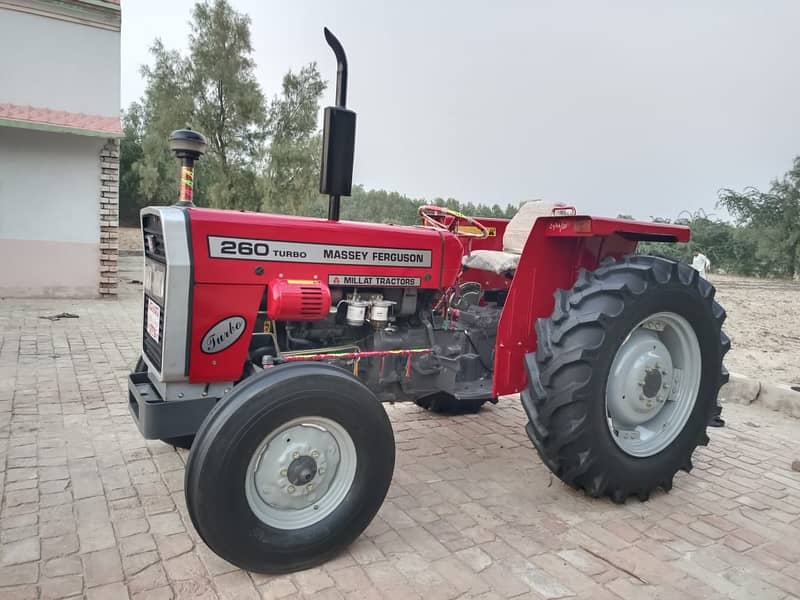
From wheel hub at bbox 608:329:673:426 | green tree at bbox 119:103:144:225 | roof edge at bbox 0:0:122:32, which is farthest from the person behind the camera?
green tree at bbox 119:103:144:225

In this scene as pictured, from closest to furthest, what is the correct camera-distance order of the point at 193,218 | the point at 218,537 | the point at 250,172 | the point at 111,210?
the point at 218,537
the point at 193,218
the point at 111,210
the point at 250,172

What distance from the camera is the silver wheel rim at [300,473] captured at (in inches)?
93.0

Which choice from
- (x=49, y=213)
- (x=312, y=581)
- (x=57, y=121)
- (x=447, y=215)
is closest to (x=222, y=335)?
(x=312, y=581)

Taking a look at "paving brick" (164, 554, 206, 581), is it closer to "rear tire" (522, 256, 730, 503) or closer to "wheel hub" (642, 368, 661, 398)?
"rear tire" (522, 256, 730, 503)

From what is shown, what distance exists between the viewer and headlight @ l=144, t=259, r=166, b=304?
277cm

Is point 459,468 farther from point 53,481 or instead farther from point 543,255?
point 53,481

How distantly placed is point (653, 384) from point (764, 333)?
613cm

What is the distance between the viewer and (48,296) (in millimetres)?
10062

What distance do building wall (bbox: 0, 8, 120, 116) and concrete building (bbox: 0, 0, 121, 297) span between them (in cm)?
1

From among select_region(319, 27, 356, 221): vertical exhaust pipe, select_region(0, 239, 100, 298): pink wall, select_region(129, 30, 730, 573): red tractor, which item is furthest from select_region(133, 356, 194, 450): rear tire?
select_region(0, 239, 100, 298): pink wall

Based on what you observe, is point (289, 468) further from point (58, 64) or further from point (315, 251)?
point (58, 64)

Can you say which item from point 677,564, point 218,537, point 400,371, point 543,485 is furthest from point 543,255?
point 218,537

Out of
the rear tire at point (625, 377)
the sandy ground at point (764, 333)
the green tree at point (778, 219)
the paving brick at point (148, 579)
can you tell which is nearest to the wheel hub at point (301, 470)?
the paving brick at point (148, 579)

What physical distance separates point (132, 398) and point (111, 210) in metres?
8.52
